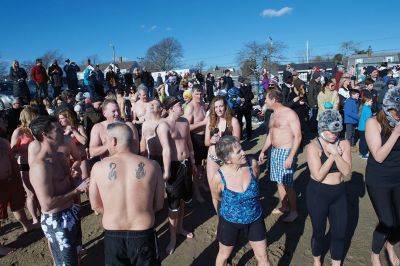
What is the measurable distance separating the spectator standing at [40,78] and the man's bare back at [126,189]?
12358mm

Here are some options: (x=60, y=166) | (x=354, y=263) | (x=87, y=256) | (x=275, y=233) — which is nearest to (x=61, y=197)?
(x=60, y=166)

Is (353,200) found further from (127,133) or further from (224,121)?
(127,133)

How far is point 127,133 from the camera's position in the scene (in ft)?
7.73

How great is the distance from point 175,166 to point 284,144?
1.59m

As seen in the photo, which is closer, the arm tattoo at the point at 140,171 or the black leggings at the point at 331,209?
the arm tattoo at the point at 140,171

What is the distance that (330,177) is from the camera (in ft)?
9.64

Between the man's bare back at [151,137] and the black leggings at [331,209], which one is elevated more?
the man's bare back at [151,137]

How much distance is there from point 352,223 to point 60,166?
154 inches

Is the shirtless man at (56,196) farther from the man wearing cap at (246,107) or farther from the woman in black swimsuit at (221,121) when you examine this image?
the man wearing cap at (246,107)

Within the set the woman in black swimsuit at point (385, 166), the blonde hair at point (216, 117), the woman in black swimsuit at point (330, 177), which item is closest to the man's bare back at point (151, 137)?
the blonde hair at point (216, 117)

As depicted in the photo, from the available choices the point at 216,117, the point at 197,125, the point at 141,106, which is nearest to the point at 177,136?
the point at 216,117

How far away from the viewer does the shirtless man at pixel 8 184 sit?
12.9ft

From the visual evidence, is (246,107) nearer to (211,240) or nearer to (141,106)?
(141,106)

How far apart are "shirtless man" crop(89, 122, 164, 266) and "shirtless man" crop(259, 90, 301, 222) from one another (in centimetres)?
220
